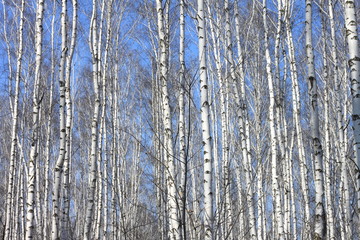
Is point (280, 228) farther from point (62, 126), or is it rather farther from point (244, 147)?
point (62, 126)

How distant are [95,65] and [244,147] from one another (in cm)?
298

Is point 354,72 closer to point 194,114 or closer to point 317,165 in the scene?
point 317,165

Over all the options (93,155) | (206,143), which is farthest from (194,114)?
(206,143)

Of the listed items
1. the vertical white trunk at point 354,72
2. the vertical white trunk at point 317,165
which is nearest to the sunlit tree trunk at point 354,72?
the vertical white trunk at point 354,72

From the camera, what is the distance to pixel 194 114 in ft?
58.6

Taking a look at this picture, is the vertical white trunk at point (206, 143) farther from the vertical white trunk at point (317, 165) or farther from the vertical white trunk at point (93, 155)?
the vertical white trunk at point (93, 155)

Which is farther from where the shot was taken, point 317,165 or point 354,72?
point 317,165

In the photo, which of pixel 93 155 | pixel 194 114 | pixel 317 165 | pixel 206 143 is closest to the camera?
pixel 317 165

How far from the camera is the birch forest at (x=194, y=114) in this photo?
5.30 metres

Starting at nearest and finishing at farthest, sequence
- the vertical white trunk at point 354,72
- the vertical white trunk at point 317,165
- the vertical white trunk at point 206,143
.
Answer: the vertical white trunk at point 354,72, the vertical white trunk at point 317,165, the vertical white trunk at point 206,143

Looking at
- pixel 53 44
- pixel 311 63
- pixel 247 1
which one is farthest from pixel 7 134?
pixel 311 63

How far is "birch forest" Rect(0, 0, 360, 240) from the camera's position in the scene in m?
5.30

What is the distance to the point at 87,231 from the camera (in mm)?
7609

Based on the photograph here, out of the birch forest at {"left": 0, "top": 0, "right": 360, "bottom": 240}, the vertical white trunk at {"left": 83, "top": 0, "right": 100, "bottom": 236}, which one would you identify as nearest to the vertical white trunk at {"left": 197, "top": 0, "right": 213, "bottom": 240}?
the birch forest at {"left": 0, "top": 0, "right": 360, "bottom": 240}
